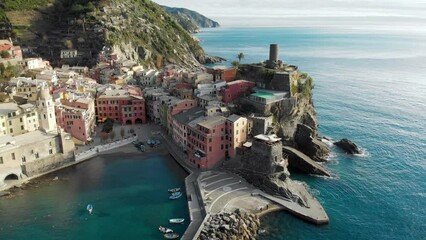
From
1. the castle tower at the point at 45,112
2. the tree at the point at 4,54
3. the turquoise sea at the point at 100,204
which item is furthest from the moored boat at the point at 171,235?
the tree at the point at 4,54

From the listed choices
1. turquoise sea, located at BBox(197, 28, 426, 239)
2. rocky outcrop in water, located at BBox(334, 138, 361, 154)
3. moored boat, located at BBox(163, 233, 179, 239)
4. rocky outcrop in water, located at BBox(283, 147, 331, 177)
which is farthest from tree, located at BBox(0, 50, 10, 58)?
rocky outcrop in water, located at BBox(334, 138, 361, 154)

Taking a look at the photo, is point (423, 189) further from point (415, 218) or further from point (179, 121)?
point (179, 121)

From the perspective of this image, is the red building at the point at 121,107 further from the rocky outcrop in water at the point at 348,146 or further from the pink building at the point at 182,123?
the rocky outcrop in water at the point at 348,146

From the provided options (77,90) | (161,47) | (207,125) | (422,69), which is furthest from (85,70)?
(422,69)

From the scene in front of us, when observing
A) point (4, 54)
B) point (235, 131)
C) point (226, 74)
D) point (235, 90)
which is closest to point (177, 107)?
point (235, 90)

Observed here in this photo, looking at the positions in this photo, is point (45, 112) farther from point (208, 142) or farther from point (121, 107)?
point (208, 142)

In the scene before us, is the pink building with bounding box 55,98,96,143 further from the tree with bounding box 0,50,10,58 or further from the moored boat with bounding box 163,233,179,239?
the tree with bounding box 0,50,10,58
